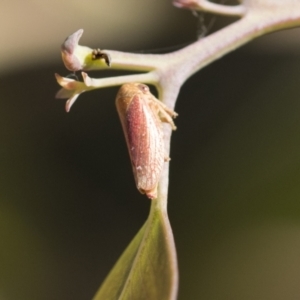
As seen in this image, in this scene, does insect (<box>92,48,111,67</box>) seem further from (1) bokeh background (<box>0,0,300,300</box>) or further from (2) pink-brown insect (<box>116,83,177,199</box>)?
(1) bokeh background (<box>0,0,300,300</box>)

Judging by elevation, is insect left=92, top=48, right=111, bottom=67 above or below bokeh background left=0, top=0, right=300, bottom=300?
above

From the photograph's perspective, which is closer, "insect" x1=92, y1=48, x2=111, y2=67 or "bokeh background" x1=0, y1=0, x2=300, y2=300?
"insect" x1=92, y1=48, x2=111, y2=67

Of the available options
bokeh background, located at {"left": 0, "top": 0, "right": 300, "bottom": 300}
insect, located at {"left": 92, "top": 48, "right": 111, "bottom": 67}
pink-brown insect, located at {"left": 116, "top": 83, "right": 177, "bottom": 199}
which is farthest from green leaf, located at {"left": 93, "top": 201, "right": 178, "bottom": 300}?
bokeh background, located at {"left": 0, "top": 0, "right": 300, "bottom": 300}

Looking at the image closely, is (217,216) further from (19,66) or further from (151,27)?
(19,66)

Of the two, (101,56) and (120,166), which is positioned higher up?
(101,56)

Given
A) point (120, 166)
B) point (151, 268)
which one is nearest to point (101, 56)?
point (151, 268)

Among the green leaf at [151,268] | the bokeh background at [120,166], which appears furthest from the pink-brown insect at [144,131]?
the bokeh background at [120,166]

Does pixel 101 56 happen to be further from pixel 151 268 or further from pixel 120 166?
pixel 120 166
